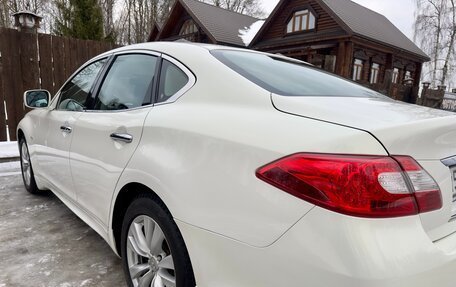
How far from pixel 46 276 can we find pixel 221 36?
17.6 metres

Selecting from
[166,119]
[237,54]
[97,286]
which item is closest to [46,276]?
[97,286]

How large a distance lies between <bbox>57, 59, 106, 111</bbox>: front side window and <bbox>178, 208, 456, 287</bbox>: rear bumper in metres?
2.00

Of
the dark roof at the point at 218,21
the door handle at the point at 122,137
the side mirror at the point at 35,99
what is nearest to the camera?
the door handle at the point at 122,137

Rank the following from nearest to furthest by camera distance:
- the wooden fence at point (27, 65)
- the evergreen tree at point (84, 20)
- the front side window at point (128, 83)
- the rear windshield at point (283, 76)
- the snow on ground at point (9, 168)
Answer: the rear windshield at point (283, 76)
the front side window at point (128, 83)
the snow on ground at point (9, 168)
the wooden fence at point (27, 65)
the evergreen tree at point (84, 20)

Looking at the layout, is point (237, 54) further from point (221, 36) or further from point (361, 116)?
point (221, 36)

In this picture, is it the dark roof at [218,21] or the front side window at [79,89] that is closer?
the front side window at [79,89]

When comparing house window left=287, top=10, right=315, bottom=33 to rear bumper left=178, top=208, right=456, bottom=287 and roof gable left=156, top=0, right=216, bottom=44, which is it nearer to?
roof gable left=156, top=0, right=216, bottom=44

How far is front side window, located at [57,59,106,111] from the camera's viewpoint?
8.78ft

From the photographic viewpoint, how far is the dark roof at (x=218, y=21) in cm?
1877

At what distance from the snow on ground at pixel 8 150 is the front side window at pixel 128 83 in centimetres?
382

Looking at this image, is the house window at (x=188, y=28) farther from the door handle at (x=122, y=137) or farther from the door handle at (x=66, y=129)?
the door handle at (x=122, y=137)

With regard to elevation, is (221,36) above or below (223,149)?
above

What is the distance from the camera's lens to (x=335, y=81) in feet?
7.04

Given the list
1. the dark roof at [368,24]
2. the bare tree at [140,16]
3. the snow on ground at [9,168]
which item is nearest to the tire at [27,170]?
the snow on ground at [9,168]
